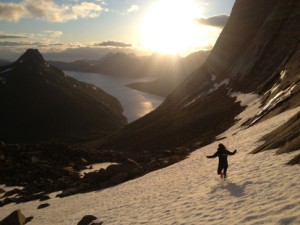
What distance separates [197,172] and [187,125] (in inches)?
1790

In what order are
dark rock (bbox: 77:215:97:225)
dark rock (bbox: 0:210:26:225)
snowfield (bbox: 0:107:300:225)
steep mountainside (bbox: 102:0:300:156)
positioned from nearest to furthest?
snowfield (bbox: 0:107:300:225) < dark rock (bbox: 77:215:97:225) < dark rock (bbox: 0:210:26:225) < steep mountainside (bbox: 102:0:300:156)

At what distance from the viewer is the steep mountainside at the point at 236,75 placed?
58.2m

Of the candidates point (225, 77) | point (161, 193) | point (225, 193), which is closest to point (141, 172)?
point (161, 193)

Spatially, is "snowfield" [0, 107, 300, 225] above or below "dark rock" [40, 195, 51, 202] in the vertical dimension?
below

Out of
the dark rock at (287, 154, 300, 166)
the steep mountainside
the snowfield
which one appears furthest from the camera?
the steep mountainside

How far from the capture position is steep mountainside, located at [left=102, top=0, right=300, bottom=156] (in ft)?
191

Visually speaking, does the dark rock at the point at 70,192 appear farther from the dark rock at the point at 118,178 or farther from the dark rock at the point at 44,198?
the dark rock at the point at 118,178

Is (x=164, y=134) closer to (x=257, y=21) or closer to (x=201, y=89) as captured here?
(x=201, y=89)

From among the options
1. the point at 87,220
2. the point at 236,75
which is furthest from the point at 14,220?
the point at 236,75

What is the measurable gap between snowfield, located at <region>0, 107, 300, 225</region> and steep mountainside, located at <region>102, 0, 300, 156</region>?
15.7 m

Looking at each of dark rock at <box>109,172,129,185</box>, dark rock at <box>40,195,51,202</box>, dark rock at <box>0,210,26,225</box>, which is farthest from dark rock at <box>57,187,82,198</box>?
dark rock at <box>0,210,26,225</box>

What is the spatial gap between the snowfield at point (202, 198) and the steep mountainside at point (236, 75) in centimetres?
1572

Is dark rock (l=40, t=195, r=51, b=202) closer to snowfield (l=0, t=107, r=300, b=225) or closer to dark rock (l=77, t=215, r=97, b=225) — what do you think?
snowfield (l=0, t=107, r=300, b=225)

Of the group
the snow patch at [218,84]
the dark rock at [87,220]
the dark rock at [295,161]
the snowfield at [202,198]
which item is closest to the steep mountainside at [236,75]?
the snow patch at [218,84]
